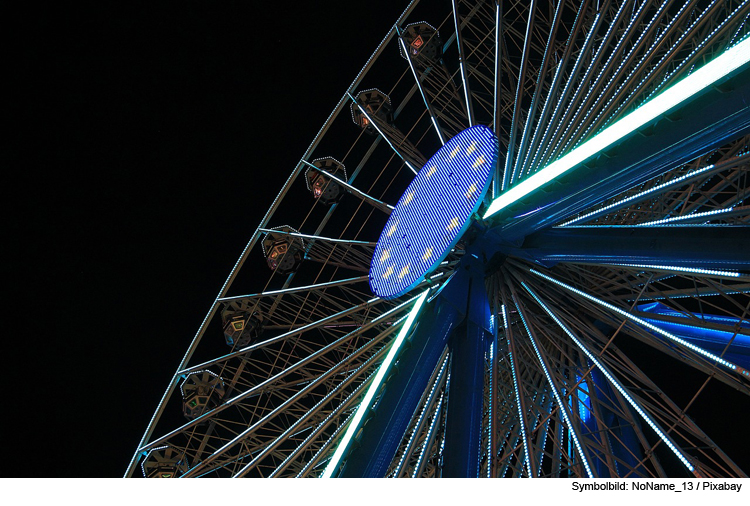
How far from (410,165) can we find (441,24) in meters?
4.34

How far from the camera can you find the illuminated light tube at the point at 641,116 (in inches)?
211

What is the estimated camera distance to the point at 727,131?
19.2 ft

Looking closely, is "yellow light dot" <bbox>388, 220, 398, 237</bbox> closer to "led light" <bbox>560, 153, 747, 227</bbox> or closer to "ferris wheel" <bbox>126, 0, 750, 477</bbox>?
"ferris wheel" <bbox>126, 0, 750, 477</bbox>

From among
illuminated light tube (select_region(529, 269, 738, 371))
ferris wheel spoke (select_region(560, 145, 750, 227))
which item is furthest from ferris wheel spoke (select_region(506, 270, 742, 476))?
ferris wheel spoke (select_region(560, 145, 750, 227))

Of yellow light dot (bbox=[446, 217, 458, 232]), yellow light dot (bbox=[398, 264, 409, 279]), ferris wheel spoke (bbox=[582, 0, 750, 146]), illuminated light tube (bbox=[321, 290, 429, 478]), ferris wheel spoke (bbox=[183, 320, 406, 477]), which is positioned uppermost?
ferris wheel spoke (bbox=[582, 0, 750, 146])

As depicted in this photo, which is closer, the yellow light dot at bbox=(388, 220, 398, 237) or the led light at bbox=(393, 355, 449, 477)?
the yellow light dot at bbox=(388, 220, 398, 237)

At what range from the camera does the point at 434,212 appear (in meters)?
9.23

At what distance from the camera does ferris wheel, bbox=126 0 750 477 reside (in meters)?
7.64

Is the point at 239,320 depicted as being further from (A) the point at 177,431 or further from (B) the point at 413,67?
(B) the point at 413,67

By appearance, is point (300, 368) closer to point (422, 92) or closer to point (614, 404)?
point (614, 404)

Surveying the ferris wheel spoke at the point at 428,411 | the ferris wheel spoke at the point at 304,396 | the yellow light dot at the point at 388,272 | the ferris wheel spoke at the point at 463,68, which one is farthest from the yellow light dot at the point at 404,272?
the ferris wheel spoke at the point at 463,68

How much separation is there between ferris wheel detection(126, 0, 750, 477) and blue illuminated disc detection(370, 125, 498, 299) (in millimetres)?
41

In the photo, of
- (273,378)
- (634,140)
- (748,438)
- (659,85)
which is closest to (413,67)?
(659,85)

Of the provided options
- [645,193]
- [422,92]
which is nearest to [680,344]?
[645,193]
